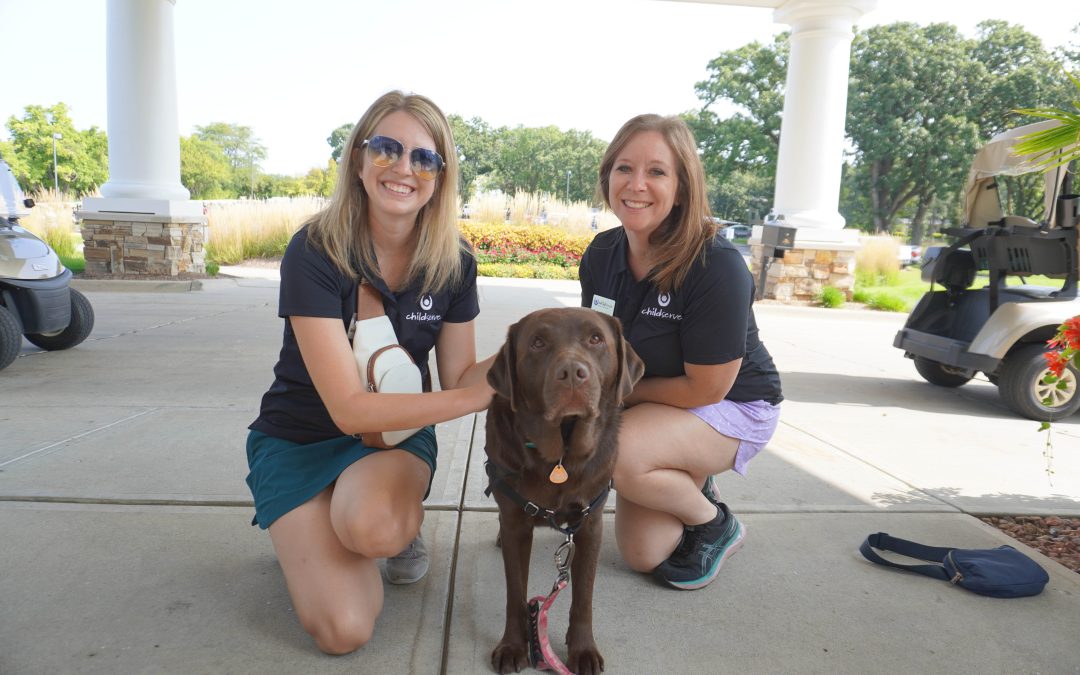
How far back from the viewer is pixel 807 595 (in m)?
2.64

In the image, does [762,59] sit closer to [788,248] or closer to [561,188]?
[561,188]

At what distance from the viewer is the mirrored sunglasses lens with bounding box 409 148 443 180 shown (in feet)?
8.54

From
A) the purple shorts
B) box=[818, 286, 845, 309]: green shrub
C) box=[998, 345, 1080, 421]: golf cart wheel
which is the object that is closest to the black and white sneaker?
the purple shorts

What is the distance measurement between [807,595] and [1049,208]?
4758 mm

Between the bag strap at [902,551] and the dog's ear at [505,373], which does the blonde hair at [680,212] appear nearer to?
the dog's ear at [505,373]

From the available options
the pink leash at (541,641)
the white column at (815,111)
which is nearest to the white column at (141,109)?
the white column at (815,111)

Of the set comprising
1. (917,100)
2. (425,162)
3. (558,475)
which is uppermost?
(917,100)

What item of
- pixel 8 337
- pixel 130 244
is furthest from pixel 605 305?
pixel 130 244

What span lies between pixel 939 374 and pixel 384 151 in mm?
6136

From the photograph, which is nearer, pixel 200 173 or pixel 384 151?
pixel 384 151

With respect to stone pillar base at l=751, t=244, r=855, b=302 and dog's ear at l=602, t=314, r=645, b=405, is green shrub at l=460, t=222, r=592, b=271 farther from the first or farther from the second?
dog's ear at l=602, t=314, r=645, b=405

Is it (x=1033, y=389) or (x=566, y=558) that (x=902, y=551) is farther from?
(x=1033, y=389)

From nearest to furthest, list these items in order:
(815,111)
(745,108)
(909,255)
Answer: (815,111) < (909,255) < (745,108)

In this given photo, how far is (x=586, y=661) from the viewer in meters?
2.13
